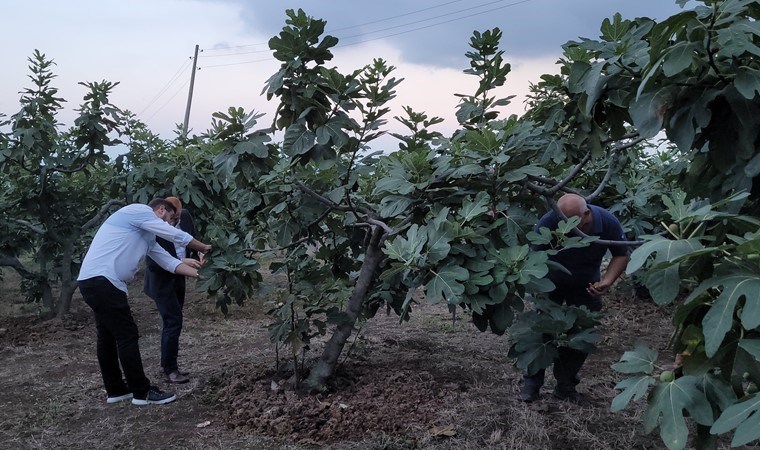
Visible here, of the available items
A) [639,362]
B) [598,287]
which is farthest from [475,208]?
[598,287]

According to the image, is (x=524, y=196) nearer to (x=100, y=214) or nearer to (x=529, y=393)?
(x=529, y=393)

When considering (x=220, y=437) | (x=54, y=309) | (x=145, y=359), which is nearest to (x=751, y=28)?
(x=220, y=437)

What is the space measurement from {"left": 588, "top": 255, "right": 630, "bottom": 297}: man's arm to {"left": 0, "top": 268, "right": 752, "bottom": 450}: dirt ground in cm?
79

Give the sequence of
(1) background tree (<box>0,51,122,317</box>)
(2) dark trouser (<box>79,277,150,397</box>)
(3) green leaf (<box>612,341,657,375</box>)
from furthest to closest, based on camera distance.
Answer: (1) background tree (<box>0,51,122,317</box>)
(2) dark trouser (<box>79,277,150,397</box>)
(3) green leaf (<box>612,341,657,375</box>)

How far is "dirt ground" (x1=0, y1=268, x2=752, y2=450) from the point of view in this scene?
3803 mm

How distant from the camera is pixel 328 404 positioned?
13.7 ft

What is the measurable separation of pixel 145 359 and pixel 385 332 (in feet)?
7.93

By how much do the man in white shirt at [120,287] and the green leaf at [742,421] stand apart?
359cm

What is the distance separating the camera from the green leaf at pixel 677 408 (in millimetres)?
1647

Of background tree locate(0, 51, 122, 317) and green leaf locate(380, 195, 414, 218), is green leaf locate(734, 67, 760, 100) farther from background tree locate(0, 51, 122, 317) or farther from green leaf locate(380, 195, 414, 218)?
background tree locate(0, 51, 122, 317)

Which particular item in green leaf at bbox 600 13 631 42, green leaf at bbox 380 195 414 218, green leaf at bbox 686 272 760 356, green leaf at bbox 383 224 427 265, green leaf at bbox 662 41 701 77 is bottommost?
green leaf at bbox 686 272 760 356

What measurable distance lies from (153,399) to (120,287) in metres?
0.87

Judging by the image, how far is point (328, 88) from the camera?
12.1 ft

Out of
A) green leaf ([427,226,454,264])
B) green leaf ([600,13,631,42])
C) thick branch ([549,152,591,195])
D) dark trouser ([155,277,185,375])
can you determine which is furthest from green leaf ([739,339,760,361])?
dark trouser ([155,277,185,375])
